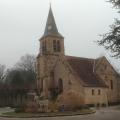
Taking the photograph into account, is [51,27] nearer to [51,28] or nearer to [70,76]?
[51,28]

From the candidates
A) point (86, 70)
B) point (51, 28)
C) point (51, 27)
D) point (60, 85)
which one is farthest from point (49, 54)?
point (86, 70)

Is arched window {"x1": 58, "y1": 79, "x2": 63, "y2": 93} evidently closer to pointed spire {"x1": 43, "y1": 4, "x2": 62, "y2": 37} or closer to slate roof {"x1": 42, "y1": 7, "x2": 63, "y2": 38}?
slate roof {"x1": 42, "y1": 7, "x2": 63, "y2": 38}

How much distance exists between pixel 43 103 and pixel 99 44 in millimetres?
16304

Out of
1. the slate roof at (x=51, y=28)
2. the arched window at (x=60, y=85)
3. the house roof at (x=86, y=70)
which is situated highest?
the slate roof at (x=51, y=28)

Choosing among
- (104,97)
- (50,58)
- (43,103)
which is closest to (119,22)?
(43,103)

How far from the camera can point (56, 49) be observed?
70750mm

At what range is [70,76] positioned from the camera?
60719mm

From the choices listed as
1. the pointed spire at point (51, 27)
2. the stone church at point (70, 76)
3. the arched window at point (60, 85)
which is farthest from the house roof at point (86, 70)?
the pointed spire at point (51, 27)

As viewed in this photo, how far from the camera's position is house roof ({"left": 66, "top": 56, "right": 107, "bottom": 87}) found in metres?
59.2

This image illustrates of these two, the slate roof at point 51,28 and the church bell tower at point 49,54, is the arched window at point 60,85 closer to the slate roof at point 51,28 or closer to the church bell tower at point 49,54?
the church bell tower at point 49,54

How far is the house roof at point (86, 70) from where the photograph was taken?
194ft

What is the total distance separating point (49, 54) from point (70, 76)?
35.1 ft

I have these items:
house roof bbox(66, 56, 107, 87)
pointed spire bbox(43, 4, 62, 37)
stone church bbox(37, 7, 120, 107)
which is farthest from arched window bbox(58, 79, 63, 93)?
pointed spire bbox(43, 4, 62, 37)

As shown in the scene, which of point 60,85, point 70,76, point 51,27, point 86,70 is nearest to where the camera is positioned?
point 70,76
